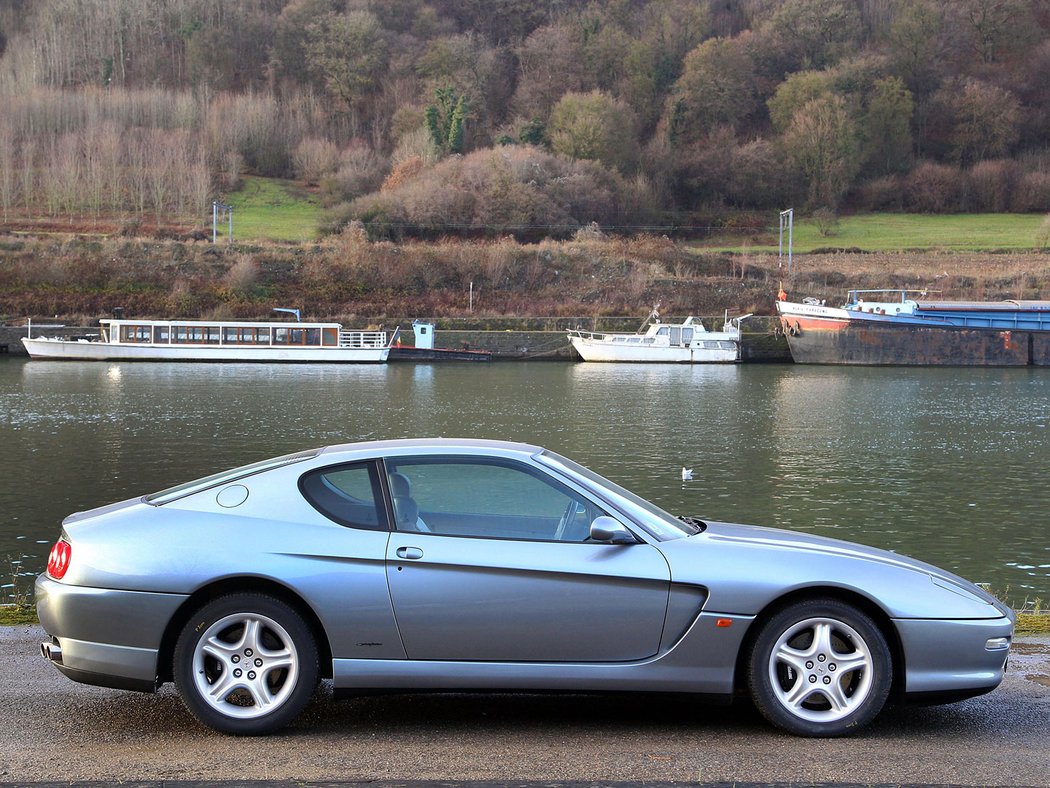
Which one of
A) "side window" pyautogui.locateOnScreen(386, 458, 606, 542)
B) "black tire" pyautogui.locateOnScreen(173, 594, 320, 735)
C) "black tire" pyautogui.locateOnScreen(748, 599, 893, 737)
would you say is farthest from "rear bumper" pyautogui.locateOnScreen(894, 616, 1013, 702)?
"black tire" pyautogui.locateOnScreen(173, 594, 320, 735)

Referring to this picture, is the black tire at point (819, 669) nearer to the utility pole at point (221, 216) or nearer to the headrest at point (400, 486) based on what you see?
the headrest at point (400, 486)

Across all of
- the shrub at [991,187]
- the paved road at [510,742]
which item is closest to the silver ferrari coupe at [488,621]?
the paved road at [510,742]

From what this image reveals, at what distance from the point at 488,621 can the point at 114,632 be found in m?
1.90

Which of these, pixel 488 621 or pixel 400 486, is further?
pixel 400 486

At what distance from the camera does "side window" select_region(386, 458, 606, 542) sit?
6207 mm

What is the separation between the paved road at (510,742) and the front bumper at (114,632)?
0.31 meters

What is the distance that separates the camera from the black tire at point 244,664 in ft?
19.4

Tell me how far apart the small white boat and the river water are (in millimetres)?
11294

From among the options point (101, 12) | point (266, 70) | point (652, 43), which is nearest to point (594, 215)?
point (652, 43)

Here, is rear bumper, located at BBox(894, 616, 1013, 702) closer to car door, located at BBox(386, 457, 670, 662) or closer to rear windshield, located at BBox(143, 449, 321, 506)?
car door, located at BBox(386, 457, 670, 662)

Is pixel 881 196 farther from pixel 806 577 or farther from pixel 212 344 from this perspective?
pixel 806 577

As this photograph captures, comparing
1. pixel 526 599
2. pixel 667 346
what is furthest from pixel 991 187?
pixel 526 599

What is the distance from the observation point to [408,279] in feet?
277

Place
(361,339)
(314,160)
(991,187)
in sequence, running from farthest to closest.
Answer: (991,187) → (314,160) → (361,339)
